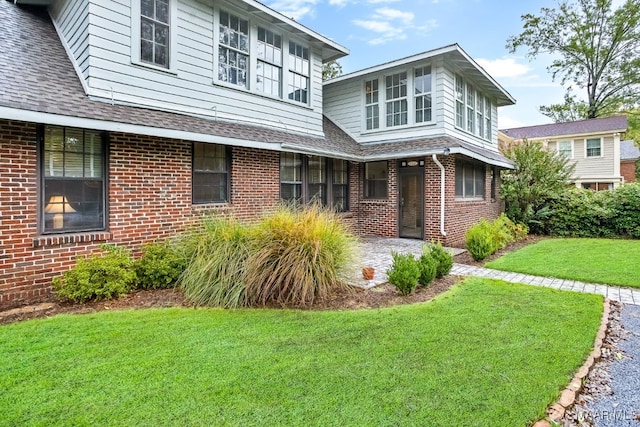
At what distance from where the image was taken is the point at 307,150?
904 cm

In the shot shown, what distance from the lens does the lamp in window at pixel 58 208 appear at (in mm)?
5508

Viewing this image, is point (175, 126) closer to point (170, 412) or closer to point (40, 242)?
point (40, 242)

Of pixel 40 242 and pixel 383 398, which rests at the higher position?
pixel 40 242

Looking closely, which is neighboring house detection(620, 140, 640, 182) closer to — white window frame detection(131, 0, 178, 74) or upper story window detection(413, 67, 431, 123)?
upper story window detection(413, 67, 431, 123)

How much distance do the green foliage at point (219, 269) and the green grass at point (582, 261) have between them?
18.4 ft

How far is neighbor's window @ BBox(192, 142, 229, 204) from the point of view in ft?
24.5

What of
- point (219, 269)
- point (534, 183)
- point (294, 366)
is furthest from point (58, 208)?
point (534, 183)

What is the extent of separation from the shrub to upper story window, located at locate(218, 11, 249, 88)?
4.50 metres

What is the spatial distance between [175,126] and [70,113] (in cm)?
171

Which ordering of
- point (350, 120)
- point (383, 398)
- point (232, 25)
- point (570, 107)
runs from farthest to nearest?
point (570, 107)
point (350, 120)
point (232, 25)
point (383, 398)

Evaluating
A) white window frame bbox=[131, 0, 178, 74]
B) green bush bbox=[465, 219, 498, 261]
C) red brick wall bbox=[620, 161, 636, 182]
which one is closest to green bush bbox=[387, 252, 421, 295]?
green bush bbox=[465, 219, 498, 261]

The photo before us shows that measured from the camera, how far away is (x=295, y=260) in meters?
5.13

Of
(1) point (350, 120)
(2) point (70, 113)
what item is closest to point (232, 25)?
(2) point (70, 113)

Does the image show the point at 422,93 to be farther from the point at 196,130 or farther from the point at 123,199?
the point at 123,199
